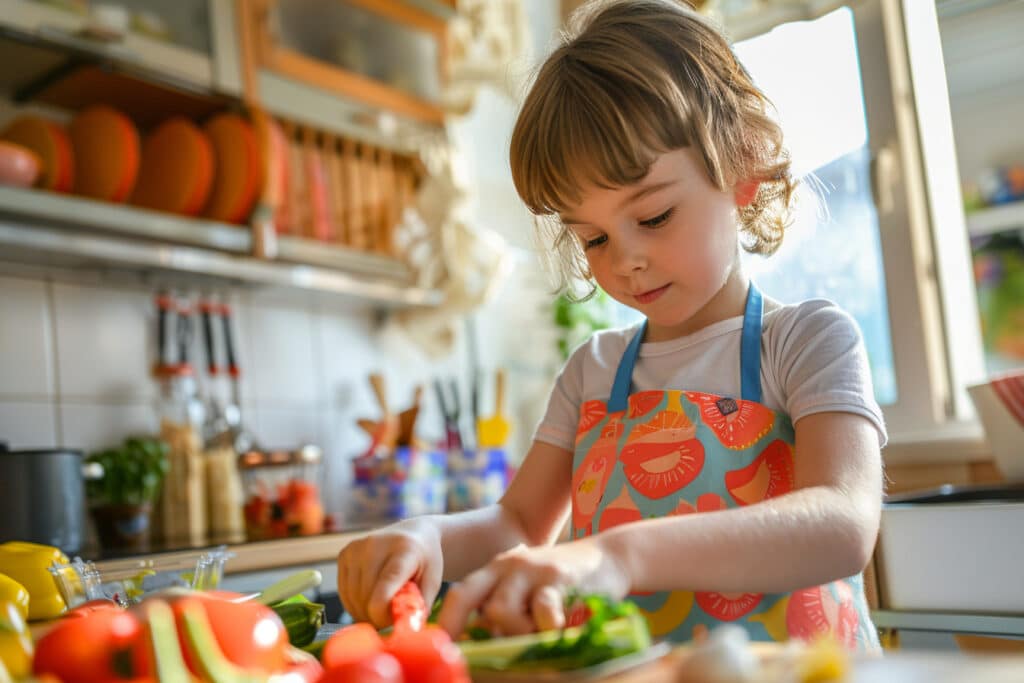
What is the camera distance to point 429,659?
1.42ft

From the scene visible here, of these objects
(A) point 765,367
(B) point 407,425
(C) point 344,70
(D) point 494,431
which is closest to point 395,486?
(B) point 407,425

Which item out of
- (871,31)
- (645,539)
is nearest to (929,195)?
(871,31)

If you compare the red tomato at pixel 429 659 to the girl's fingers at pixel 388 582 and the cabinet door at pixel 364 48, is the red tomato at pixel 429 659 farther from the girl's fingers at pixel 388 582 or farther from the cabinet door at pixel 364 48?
the cabinet door at pixel 364 48

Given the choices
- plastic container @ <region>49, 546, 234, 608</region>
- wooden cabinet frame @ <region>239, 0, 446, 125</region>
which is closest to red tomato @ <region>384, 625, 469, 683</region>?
plastic container @ <region>49, 546, 234, 608</region>

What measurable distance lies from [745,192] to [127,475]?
1.23 m

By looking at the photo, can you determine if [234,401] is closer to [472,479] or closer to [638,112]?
[472,479]

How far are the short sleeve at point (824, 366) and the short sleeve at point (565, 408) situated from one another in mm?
250

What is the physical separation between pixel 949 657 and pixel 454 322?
2.06 meters

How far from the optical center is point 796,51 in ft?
7.15

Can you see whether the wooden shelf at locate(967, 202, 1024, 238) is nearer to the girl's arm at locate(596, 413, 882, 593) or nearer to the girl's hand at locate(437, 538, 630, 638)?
the girl's arm at locate(596, 413, 882, 593)

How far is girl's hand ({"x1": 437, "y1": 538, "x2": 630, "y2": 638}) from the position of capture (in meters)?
0.53

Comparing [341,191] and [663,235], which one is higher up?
[341,191]

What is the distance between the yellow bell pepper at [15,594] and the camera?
2.35 feet

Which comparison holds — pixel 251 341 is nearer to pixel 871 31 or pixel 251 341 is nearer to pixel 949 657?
pixel 871 31
